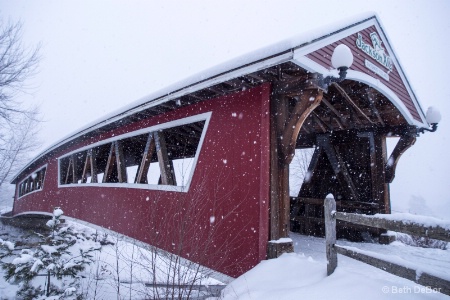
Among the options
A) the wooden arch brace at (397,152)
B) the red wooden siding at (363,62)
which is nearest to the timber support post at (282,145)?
the red wooden siding at (363,62)

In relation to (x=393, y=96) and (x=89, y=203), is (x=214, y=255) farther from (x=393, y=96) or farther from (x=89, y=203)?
(x=89, y=203)

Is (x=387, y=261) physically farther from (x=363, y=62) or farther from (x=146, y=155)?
(x=146, y=155)

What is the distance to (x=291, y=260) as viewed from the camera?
144 inches

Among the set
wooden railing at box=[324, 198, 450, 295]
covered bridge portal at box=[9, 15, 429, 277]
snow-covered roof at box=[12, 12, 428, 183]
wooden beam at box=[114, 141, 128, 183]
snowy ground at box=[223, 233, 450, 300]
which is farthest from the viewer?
wooden beam at box=[114, 141, 128, 183]

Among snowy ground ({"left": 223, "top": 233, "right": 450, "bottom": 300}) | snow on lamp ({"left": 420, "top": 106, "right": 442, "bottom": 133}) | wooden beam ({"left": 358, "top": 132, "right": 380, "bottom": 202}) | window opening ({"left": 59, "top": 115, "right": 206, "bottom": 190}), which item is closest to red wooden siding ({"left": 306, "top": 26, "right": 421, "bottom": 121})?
snow on lamp ({"left": 420, "top": 106, "right": 442, "bottom": 133})

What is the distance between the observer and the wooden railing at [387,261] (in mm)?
1756

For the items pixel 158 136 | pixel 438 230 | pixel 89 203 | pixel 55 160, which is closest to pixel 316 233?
pixel 158 136

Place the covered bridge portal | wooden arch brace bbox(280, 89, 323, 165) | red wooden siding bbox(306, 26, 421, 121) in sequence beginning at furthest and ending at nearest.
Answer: red wooden siding bbox(306, 26, 421, 121) < the covered bridge portal < wooden arch brace bbox(280, 89, 323, 165)

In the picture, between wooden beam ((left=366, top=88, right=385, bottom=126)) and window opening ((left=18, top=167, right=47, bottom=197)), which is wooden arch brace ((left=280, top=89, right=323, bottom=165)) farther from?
window opening ((left=18, top=167, right=47, bottom=197))

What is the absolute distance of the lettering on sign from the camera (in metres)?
5.37

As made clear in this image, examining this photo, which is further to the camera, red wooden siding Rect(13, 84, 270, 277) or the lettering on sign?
the lettering on sign

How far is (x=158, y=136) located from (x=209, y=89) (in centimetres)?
215

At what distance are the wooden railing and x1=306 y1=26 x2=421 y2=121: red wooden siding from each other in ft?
7.28

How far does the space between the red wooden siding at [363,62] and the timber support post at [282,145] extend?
572 mm
